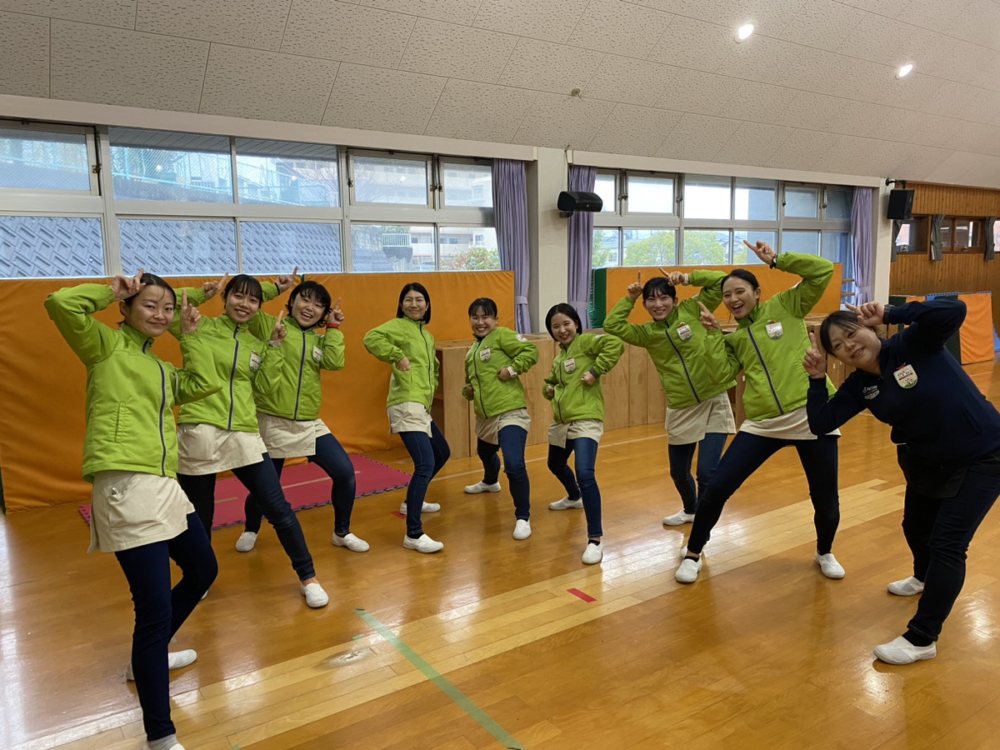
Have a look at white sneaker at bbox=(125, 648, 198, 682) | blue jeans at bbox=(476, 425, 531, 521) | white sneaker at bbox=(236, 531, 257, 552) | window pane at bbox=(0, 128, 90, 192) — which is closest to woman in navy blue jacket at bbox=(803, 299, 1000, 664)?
blue jeans at bbox=(476, 425, 531, 521)

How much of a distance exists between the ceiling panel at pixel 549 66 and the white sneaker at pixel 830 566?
5197 mm

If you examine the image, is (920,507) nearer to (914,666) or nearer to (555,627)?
(914,666)

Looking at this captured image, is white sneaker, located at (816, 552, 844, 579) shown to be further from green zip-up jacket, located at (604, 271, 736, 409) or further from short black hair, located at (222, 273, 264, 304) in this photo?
short black hair, located at (222, 273, 264, 304)

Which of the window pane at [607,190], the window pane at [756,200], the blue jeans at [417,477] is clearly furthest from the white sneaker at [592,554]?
the window pane at [756,200]

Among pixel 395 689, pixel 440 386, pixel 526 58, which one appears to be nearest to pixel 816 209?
pixel 526 58

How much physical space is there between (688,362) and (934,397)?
5.03 ft

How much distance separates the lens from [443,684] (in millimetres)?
2684

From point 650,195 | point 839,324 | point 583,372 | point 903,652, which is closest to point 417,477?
point 583,372

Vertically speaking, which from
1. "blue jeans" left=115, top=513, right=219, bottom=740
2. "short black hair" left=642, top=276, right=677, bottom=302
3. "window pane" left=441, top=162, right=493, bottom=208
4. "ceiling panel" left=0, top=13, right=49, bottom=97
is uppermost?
"ceiling panel" left=0, top=13, right=49, bottom=97

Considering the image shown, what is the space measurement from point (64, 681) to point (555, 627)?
2010mm

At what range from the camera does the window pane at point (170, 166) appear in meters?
6.04

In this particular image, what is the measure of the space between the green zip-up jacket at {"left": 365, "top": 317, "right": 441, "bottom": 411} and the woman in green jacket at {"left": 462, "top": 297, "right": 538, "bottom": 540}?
326mm

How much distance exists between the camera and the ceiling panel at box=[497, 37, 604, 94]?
21.9ft

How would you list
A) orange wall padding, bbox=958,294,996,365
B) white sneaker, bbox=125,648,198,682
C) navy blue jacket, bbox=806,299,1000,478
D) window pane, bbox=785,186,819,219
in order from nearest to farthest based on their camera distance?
navy blue jacket, bbox=806,299,1000,478 < white sneaker, bbox=125,648,198,682 < orange wall padding, bbox=958,294,996,365 < window pane, bbox=785,186,819,219
